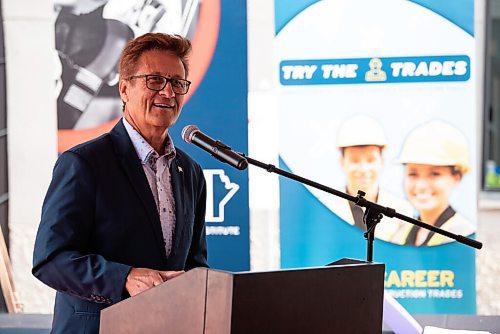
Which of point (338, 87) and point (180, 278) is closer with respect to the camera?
point (180, 278)

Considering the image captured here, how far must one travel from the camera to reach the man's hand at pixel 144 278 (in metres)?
1.74

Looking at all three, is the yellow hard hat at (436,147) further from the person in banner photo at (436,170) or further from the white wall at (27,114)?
the white wall at (27,114)

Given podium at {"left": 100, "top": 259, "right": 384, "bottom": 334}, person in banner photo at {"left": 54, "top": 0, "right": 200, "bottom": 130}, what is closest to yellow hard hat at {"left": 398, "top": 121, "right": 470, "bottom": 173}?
person in banner photo at {"left": 54, "top": 0, "right": 200, "bottom": 130}

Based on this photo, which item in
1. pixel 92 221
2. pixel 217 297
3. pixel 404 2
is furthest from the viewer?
pixel 404 2

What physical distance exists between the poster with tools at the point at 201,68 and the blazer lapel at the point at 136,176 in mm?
1739

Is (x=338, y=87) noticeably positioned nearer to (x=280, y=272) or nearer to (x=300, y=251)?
(x=300, y=251)

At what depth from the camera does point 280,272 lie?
145 cm

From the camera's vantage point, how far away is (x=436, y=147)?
3.84 metres

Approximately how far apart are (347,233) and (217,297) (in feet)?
8.47

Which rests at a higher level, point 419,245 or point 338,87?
point 338,87

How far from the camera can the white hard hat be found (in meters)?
3.89

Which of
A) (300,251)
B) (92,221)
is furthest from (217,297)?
(300,251)

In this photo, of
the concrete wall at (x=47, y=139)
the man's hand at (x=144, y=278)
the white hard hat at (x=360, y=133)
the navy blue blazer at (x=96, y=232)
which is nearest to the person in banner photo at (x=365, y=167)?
the white hard hat at (x=360, y=133)

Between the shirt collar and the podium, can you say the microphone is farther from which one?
the podium
